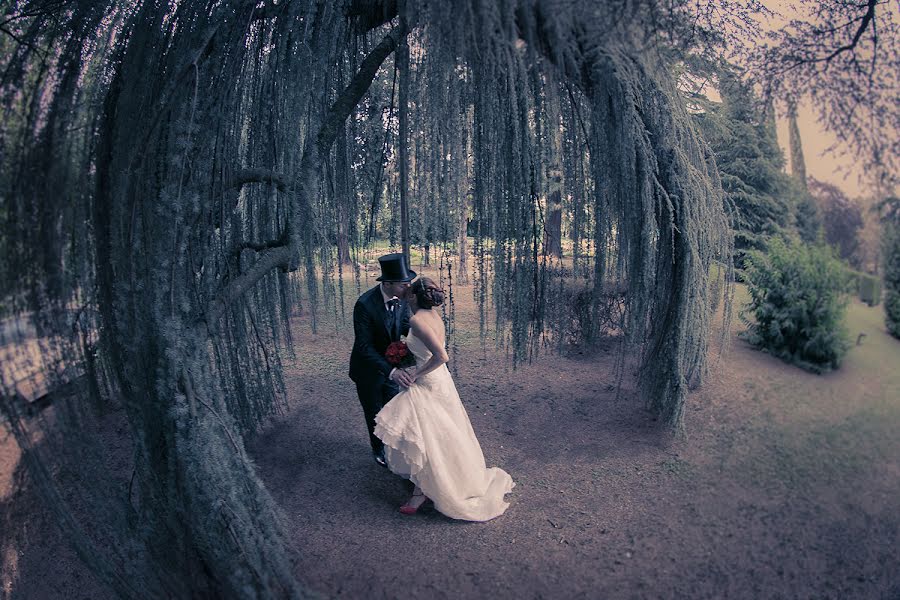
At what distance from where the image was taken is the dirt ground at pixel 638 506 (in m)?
2.35

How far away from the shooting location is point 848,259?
218 cm

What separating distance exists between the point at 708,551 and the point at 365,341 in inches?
101

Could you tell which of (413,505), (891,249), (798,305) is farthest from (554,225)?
(798,305)

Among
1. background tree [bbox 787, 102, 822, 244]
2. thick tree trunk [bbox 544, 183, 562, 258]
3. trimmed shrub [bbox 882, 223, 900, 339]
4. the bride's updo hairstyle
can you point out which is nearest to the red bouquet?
the bride's updo hairstyle

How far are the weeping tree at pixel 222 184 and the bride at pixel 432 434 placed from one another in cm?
45

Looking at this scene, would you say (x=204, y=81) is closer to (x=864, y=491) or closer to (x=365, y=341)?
(x=365, y=341)

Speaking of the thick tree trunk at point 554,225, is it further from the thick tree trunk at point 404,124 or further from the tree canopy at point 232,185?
the thick tree trunk at point 404,124

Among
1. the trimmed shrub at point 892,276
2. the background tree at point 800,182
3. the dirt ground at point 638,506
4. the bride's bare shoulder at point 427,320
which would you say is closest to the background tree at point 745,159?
the background tree at point 800,182

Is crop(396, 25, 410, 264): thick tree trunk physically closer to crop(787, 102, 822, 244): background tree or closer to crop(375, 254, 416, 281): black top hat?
crop(375, 254, 416, 281): black top hat

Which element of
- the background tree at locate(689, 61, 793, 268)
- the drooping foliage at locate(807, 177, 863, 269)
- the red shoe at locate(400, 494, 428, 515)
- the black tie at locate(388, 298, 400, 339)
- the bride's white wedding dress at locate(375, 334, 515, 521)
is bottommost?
the red shoe at locate(400, 494, 428, 515)

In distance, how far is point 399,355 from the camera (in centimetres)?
366

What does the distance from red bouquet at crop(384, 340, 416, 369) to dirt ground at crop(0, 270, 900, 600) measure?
1001 mm

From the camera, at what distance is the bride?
3393 millimetres

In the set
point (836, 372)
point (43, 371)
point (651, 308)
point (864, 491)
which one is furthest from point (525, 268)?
point (43, 371)
